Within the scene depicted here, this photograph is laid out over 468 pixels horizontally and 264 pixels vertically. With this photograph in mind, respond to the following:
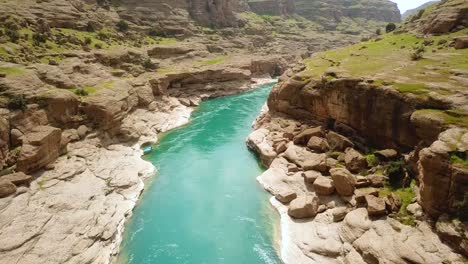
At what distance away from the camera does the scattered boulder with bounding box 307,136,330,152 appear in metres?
34.1

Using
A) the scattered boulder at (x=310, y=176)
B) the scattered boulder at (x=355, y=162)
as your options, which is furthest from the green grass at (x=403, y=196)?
the scattered boulder at (x=310, y=176)

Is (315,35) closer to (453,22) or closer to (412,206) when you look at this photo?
(453,22)

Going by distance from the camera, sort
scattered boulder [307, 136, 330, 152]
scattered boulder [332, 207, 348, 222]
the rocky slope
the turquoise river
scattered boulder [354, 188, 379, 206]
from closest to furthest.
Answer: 1. the rocky slope
2. the turquoise river
3. scattered boulder [332, 207, 348, 222]
4. scattered boulder [354, 188, 379, 206]
5. scattered boulder [307, 136, 330, 152]

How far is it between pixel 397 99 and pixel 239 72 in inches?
2098

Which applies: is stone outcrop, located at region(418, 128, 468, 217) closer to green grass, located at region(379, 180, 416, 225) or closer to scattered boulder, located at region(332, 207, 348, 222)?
green grass, located at region(379, 180, 416, 225)

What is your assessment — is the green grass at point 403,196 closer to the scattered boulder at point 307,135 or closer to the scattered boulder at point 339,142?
the scattered boulder at point 339,142

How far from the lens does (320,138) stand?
115ft

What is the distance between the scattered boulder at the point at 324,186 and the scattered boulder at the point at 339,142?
236 inches

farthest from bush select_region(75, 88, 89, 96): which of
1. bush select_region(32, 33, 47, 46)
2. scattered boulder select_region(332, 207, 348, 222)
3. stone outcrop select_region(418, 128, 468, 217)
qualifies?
stone outcrop select_region(418, 128, 468, 217)

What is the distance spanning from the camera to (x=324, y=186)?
27.2 metres

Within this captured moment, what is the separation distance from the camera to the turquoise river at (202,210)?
23312 millimetres

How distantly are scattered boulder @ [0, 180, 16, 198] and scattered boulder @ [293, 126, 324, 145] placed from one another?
27238 mm

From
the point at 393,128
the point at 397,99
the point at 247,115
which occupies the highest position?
→ the point at 397,99

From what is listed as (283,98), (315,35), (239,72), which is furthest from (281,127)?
(315,35)
